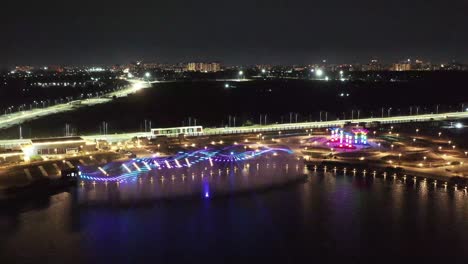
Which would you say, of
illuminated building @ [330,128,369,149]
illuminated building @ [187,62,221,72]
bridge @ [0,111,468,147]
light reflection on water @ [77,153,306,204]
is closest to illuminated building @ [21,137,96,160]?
bridge @ [0,111,468,147]

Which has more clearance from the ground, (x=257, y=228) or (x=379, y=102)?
(x=379, y=102)

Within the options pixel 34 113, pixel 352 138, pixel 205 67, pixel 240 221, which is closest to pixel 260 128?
pixel 352 138

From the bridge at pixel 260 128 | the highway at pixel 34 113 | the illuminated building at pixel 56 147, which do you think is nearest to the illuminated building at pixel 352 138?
the bridge at pixel 260 128

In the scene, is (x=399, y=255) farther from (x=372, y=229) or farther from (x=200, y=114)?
(x=200, y=114)

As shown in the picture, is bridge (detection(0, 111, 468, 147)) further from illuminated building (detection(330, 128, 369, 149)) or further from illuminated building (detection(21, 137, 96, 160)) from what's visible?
illuminated building (detection(330, 128, 369, 149))

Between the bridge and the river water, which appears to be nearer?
the river water

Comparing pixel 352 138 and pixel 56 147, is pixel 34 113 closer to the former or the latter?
pixel 56 147

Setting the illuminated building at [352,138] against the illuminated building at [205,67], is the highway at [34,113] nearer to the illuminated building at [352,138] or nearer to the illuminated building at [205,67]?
the illuminated building at [352,138]

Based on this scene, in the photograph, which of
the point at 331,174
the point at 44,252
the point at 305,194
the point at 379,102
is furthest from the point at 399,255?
the point at 379,102
